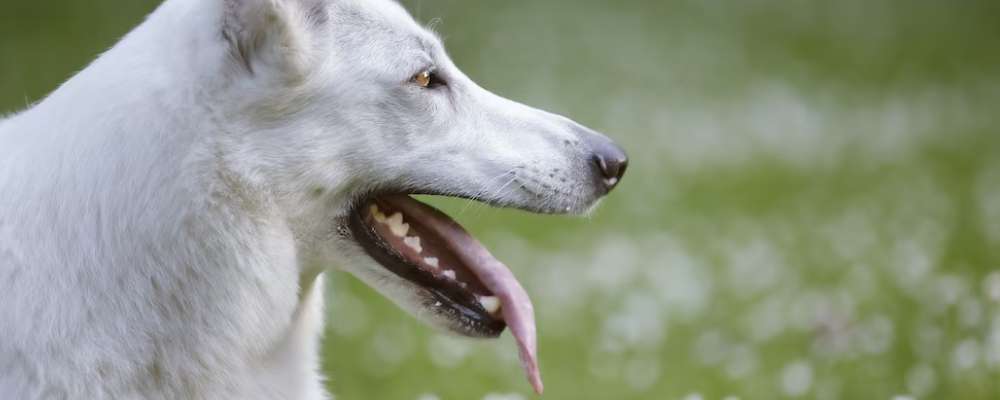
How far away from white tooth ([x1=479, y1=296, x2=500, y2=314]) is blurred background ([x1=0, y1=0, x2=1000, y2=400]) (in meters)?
1.03

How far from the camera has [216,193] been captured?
9.06 feet

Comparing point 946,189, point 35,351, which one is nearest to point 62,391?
point 35,351

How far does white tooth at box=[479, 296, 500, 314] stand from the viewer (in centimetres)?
311

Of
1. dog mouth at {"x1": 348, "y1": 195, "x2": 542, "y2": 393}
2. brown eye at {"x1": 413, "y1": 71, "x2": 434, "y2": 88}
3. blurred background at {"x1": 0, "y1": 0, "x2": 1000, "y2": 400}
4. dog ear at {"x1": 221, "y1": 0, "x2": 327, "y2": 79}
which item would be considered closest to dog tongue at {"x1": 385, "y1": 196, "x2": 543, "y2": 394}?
dog mouth at {"x1": 348, "y1": 195, "x2": 542, "y2": 393}

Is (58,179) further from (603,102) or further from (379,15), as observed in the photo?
(603,102)

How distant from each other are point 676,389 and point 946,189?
11.6ft

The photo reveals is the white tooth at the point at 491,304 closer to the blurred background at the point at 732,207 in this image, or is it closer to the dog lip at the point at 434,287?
the dog lip at the point at 434,287

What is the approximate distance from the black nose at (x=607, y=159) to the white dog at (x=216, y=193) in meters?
0.27

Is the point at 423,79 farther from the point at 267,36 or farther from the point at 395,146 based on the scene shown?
the point at 267,36

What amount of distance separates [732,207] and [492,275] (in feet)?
16.7

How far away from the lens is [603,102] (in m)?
10.6

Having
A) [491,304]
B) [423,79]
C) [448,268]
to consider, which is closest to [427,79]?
[423,79]

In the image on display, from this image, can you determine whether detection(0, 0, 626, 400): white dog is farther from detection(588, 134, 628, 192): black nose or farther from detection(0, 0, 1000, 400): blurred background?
detection(0, 0, 1000, 400): blurred background

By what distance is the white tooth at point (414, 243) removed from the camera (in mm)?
3094
